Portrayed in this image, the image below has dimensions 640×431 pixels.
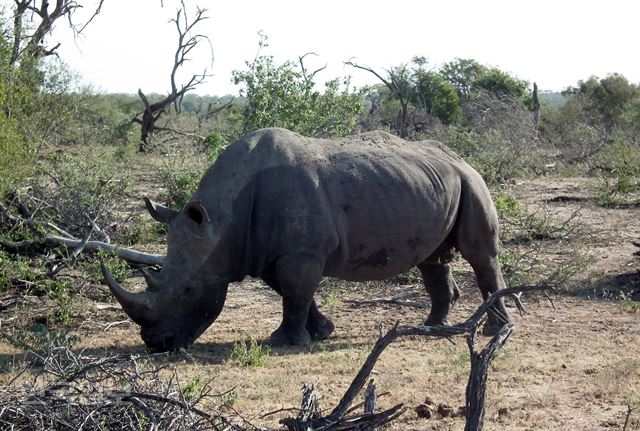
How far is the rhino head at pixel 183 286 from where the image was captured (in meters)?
7.59

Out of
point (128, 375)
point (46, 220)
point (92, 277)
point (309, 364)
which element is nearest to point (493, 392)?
point (309, 364)

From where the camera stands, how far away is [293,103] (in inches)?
536

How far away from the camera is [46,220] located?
1089 cm

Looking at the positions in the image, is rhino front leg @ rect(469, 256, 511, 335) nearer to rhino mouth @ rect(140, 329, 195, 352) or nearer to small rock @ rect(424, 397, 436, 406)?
small rock @ rect(424, 397, 436, 406)

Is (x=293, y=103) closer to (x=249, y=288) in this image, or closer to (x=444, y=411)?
(x=249, y=288)

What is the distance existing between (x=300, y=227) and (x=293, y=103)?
20.0ft

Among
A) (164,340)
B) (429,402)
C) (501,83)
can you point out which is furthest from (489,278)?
(501,83)

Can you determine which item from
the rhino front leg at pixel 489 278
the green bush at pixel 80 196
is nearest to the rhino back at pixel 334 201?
the rhino front leg at pixel 489 278

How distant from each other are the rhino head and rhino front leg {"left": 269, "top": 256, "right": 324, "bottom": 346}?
1.74 feet

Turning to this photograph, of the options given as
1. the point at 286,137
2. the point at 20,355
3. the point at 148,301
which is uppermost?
the point at 286,137

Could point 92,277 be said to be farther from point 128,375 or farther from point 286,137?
point 128,375

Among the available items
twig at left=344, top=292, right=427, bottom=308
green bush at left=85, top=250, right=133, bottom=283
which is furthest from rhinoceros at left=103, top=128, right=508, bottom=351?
green bush at left=85, top=250, right=133, bottom=283

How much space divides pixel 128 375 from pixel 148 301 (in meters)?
2.41

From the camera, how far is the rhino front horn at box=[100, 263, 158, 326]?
24.5ft
